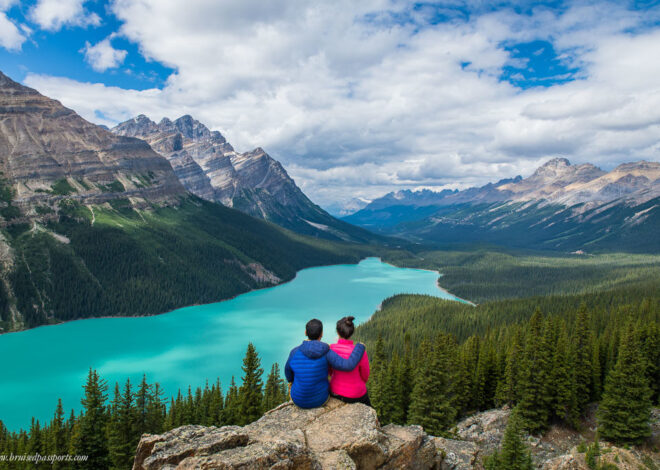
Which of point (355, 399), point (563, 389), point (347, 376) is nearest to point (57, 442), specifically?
point (355, 399)

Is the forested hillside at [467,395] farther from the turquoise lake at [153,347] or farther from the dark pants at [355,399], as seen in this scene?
the turquoise lake at [153,347]

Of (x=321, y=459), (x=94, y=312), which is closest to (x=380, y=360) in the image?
(x=321, y=459)

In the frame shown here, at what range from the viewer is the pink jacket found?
12664 millimetres

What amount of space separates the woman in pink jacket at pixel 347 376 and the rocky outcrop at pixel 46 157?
16198 centimetres

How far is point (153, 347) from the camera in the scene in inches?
3669

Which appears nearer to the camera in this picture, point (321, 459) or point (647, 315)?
point (321, 459)

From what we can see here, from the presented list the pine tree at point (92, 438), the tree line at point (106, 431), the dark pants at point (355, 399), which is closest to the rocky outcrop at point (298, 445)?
the dark pants at point (355, 399)

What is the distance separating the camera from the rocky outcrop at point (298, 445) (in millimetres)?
9953

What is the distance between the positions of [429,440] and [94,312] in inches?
5054

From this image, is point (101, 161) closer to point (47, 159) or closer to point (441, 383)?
point (47, 159)

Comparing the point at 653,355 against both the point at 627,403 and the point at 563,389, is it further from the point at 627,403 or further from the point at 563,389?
the point at 627,403

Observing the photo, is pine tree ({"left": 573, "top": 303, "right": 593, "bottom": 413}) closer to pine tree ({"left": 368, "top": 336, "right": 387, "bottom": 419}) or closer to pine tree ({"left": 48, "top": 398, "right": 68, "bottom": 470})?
pine tree ({"left": 368, "top": 336, "right": 387, "bottom": 419})

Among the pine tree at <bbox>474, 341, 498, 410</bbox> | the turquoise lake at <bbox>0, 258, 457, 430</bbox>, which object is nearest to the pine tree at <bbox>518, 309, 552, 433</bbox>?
the pine tree at <bbox>474, 341, 498, 410</bbox>

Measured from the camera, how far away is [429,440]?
14945 mm
